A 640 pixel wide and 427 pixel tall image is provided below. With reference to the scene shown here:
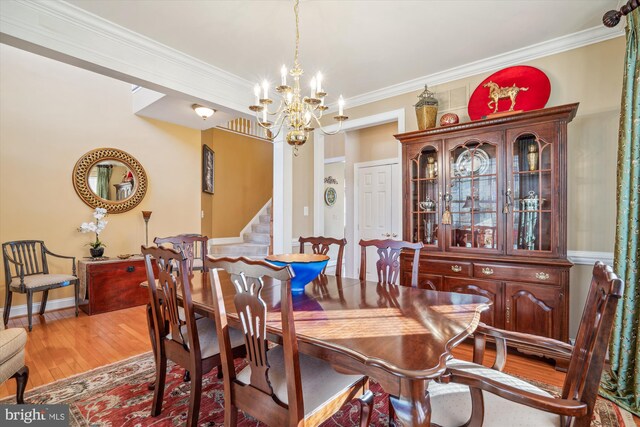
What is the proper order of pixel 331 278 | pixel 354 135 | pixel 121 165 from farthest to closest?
pixel 354 135, pixel 121 165, pixel 331 278

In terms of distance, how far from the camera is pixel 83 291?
3.99m

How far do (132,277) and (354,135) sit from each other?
3.87 metres

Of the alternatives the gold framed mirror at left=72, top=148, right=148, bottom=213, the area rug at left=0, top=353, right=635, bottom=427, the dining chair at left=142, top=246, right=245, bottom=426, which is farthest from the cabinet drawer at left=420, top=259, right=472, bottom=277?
the gold framed mirror at left=72, top=148, right=148, bottom=213

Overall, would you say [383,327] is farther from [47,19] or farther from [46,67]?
[46,67]

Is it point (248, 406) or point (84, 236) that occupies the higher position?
point (84, 236)

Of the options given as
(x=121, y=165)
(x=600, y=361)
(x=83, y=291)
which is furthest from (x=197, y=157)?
(x=600, y=361)

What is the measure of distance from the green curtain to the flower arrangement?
213 inches

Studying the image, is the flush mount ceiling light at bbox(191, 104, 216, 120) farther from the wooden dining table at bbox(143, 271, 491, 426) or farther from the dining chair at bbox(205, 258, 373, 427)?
the dining chair at bbox(205, 258, 373, 427)

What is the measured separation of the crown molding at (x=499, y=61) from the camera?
8.42ft

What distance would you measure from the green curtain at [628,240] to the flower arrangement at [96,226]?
542cm

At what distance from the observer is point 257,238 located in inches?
263

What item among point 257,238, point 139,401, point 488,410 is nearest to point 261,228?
point 257,238

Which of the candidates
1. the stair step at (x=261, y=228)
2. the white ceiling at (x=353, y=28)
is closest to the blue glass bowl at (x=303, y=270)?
the white ceiling at (x=353, y=28)

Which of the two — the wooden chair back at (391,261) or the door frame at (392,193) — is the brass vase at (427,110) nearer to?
the door frame at (392,193)
